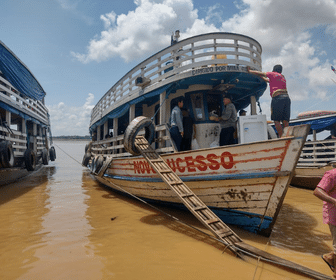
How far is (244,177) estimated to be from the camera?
151 inches

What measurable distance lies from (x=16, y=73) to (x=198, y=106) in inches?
325

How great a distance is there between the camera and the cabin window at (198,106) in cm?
646

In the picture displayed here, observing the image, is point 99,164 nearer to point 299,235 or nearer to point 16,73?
point 16,73

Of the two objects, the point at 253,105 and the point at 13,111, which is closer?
the point at 253,105

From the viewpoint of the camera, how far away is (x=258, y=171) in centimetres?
372

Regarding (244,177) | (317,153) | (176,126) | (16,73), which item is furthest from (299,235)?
(16,73)

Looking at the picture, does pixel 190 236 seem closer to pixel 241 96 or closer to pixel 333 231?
pixel 333 231

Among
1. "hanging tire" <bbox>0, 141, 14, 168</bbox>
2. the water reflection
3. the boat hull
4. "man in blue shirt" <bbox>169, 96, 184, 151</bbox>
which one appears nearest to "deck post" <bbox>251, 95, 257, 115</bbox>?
"man in blue shirt" <bbox>169, 96, 184, 151</bbox>

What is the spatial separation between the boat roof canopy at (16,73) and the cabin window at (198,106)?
740cm

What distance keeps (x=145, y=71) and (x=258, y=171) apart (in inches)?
199

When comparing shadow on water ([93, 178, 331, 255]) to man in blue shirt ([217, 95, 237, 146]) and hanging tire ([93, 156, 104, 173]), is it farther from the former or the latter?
hanging tire ([93, 156, 104, 173])

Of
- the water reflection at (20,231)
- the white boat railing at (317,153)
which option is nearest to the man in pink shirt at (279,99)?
the water reflection at (20,231)

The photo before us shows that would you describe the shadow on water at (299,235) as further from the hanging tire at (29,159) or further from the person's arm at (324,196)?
the hanging tire at (29,159)

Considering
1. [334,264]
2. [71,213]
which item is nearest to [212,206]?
[334,264]
